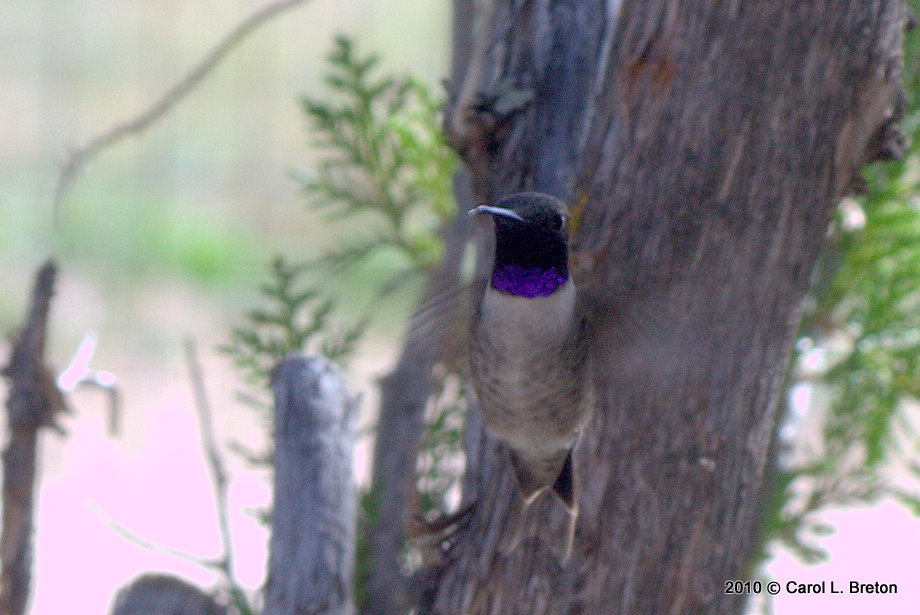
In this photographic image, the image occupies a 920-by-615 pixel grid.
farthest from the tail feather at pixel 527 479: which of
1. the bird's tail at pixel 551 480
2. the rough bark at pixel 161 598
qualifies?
the rough bark at pixel 161 598

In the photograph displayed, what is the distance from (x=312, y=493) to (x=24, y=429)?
1.32ft

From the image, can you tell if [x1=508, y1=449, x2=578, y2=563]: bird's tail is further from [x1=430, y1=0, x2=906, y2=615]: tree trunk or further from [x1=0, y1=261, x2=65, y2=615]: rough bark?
[x1=0, y1=261, x2=65, y2=615]: rough bark

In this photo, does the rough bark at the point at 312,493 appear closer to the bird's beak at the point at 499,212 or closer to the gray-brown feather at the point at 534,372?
the gray-brown feather at the point at 534,372

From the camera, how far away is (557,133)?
4.58ft

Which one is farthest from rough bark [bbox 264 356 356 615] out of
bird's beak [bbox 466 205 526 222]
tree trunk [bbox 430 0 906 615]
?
bird's beak [bbox 466 205 526 222]

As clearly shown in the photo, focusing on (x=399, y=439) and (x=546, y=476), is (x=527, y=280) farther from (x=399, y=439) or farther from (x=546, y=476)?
(x=399, y=439)

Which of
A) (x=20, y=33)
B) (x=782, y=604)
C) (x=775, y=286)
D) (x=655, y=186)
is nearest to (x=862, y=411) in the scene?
(x=775, y=286)

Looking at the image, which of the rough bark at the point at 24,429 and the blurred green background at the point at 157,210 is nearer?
the rough bark at the point at 24,429

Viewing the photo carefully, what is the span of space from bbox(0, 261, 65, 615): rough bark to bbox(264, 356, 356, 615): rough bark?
310 mm

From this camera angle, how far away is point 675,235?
52.1 inches

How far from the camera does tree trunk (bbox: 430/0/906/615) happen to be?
1.30 m

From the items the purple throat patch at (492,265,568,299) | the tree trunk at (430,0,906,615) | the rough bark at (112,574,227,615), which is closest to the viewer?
the purple throat patch at (492,265,568,299)

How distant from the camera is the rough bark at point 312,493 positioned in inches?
51.7

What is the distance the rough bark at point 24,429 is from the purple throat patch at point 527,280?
1.95ft
